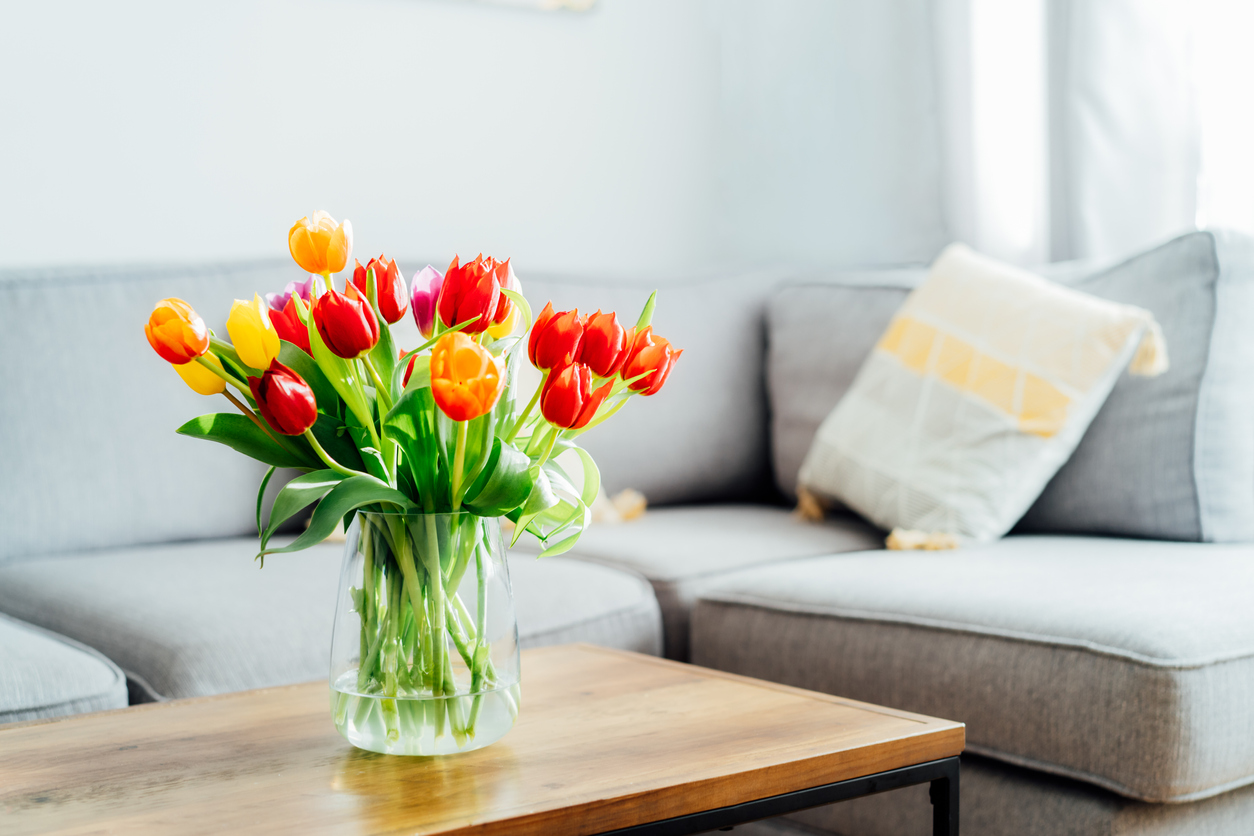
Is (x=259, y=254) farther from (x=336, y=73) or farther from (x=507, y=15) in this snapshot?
(x=507, y=15)

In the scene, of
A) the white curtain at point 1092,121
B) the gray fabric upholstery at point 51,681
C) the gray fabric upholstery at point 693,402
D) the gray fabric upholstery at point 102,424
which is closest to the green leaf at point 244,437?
the gray fabric upholstery at point 51,681

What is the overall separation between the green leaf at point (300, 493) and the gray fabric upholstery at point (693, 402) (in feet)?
4.19

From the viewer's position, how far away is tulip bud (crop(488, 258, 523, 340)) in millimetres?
772

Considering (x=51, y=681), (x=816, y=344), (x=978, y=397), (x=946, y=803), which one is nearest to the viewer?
(x=946, y=803)

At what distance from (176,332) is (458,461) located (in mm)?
187

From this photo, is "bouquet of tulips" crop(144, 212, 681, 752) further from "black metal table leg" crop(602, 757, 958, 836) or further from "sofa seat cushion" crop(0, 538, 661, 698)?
"sofa seat cushion" crop(0, 538, 661, 698)

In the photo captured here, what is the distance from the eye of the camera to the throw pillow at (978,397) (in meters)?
1.64

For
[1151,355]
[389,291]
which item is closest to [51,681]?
[389,291]

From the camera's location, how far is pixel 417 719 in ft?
2.49

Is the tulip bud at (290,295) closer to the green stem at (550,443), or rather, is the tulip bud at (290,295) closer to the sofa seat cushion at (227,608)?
the green stem at (550,443)

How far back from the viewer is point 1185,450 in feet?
5.31

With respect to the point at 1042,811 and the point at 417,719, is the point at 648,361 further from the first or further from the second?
the point at 1042,811

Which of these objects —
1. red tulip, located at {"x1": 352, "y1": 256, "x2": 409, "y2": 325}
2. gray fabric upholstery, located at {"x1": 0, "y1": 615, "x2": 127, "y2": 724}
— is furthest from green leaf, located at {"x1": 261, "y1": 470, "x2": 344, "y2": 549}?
gray fabric upholstery, located at {"x1": 0, "y1": 615, "x2": 127, "y2": 724}

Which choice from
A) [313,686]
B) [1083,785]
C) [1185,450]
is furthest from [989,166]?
[313,686]
